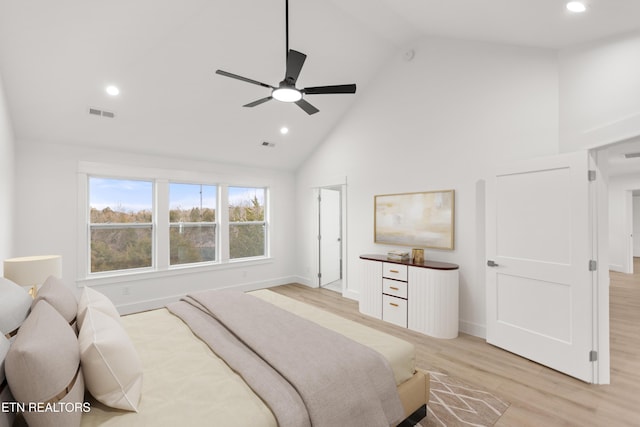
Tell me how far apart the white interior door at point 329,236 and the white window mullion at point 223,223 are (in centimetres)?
183

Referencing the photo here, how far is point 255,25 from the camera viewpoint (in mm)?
3363

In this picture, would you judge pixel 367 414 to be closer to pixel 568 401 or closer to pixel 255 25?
pixel 568 401

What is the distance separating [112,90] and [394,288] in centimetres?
417

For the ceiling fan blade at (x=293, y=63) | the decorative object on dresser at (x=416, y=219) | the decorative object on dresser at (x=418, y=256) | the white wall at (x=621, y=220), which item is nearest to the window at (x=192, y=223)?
the decorative object on dresser at (x=416, y=219)

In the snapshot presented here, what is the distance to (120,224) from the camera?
4461 mm

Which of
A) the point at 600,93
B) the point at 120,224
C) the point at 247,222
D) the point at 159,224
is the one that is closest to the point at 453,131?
the point at 600,93

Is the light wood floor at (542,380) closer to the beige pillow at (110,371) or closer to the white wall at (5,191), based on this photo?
the beige pillow at (110,371)

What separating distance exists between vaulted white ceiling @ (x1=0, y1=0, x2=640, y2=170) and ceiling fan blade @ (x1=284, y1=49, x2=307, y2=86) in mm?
1298

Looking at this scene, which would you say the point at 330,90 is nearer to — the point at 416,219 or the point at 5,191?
the point at 416,219

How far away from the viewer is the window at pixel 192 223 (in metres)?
4.93

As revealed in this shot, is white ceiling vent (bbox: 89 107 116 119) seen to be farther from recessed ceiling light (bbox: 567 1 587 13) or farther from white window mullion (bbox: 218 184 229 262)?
recessed ceiling light (bbox: 567 1 587 13)

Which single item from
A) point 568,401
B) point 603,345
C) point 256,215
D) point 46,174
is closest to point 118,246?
point 46,174

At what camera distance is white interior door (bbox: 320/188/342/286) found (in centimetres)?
604

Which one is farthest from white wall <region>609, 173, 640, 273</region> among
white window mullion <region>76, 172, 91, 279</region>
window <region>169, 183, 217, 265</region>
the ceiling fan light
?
white window mullion <region>76, 172, 91, 279</region>
